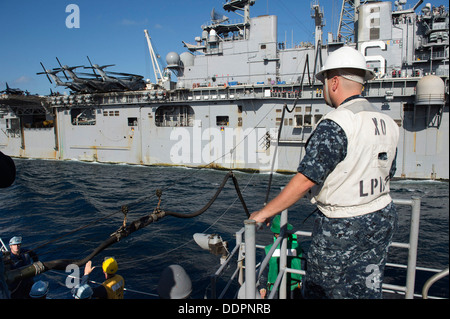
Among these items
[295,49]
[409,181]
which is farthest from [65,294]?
[295,49]

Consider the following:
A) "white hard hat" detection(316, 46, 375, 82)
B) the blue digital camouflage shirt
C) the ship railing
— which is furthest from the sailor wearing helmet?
"white hard hat" detection(316, 46, 375, 82)

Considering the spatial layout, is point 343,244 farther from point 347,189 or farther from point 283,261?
point 283,261

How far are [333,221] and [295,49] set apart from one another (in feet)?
75.0

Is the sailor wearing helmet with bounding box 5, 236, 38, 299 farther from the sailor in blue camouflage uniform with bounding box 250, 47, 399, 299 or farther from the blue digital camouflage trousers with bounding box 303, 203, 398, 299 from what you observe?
the blue digital camouflage trousers with bounding box 303, 203, 398, 299

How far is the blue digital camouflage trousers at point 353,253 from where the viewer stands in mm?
1834

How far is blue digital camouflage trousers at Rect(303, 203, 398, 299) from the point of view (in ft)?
6.02

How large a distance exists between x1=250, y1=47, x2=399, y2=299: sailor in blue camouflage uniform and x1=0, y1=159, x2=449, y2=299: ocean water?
2.99 feet

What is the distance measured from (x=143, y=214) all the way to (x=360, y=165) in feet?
35.5

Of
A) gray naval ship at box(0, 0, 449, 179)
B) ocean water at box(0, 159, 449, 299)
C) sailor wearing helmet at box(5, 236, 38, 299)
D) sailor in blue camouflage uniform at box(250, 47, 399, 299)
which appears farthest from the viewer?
gray naval ship at box(0, 0, 449, 179)

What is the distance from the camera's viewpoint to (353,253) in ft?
6.13

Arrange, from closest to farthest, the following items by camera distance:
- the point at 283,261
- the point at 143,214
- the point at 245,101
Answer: the point at 283,261
the point at 143,214
the point at 245,101

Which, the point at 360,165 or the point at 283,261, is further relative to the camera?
the point at 283,261

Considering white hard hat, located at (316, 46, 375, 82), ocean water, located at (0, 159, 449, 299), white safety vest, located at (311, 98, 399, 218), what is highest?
white hard hat, located at (316, 46, 375, 82)

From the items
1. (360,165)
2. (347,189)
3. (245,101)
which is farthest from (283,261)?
(245,101)
